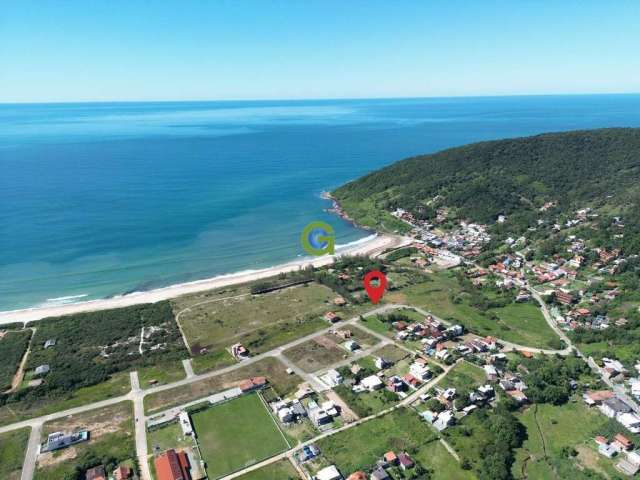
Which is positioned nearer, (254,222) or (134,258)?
(134,258)

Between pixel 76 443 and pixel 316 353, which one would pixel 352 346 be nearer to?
pixel 316 353

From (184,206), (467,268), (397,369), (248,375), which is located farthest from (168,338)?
(184,206)

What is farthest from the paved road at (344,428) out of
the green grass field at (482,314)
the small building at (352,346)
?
the green grass field at (482,314)

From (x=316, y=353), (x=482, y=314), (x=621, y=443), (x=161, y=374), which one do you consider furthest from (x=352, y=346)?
(x=621, y=443)

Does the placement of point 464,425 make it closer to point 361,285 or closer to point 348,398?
point 348,398

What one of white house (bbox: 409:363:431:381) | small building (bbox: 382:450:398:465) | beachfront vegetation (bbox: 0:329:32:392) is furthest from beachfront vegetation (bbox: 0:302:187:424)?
small building (bbox: 382:450:398:465)

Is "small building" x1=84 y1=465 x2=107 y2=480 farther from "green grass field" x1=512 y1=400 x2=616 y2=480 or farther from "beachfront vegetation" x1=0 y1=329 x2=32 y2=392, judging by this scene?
"green grass field" x1=512 y1=400 x2=616 y2=480
